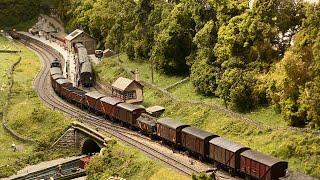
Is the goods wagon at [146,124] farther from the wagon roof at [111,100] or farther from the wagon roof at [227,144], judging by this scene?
the wagon roof at [227,144]

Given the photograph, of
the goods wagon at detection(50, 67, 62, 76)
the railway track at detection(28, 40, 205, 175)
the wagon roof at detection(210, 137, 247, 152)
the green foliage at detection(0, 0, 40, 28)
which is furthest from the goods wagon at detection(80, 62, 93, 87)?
the green foliage at detection(0, 0, 40, 28)

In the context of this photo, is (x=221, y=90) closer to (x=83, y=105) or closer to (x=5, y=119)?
(x=83, y=105)

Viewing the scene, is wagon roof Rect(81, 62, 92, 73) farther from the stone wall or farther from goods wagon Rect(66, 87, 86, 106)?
the stone wall

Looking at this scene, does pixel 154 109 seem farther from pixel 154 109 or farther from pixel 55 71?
pixel 55 71

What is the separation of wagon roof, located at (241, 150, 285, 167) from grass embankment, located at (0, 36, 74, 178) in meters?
23.6

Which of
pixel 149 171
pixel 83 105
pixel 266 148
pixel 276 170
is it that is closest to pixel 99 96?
pixel 83 105

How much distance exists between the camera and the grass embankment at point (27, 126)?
201 feet

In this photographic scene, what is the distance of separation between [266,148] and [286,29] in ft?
Result: 43.2

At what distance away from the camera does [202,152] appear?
52312 millimetres

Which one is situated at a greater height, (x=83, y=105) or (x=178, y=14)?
(x=178, y=14)

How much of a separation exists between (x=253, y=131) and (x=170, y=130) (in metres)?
7.97

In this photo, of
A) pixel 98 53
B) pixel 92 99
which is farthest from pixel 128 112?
pixel 98 53

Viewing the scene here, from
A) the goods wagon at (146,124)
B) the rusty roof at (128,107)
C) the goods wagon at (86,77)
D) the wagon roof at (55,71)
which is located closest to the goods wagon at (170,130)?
the goods wagon at (146,124)

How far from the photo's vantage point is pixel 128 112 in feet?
207
